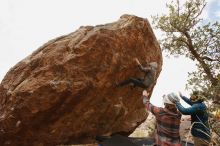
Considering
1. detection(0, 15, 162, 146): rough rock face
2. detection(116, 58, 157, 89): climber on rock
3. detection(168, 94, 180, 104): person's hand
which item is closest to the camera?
detection(168, 94, 180, 104): person's hand

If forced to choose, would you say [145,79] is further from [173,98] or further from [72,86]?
[173,98]

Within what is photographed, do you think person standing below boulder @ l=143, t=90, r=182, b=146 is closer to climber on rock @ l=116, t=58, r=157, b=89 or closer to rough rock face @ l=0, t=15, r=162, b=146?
climber on rock @ l=116, t=58, r=157, b=89

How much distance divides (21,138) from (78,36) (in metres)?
4.72

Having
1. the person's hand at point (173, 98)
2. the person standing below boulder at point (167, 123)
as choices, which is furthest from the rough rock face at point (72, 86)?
the person's hand at point (173, 98)

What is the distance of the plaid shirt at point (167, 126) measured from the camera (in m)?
9.48

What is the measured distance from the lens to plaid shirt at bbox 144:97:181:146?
31.1 feet

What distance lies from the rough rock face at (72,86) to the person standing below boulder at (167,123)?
402 centimetres

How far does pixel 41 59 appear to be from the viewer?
1320 cm

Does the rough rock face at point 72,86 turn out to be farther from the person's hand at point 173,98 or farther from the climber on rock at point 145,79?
the person's hand at point 173,98

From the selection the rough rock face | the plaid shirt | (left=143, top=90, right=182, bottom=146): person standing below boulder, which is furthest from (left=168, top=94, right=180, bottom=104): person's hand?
the rough rock face

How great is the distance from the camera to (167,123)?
9.54 m

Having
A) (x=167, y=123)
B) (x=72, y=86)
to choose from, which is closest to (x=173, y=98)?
(x=167, y=123)

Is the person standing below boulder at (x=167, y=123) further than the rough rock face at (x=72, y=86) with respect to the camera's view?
No

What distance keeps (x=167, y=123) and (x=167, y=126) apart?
101 mm
